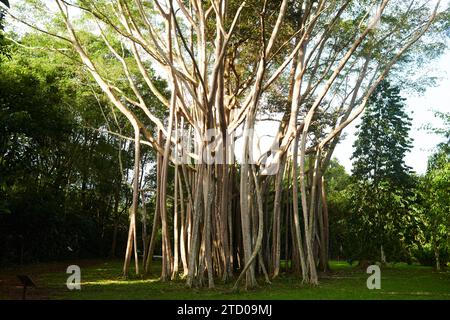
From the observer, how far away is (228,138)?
9.56 metres

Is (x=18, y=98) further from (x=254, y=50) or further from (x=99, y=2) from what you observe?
(x=254, y=50)

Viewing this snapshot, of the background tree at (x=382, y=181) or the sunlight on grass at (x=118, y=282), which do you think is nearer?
the sunlight on grass at (x=118, y=282)

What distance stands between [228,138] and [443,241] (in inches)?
261

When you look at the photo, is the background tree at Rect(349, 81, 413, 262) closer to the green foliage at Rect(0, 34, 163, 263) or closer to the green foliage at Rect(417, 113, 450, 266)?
the green foliage at Rect(417, 113, 450, 266)

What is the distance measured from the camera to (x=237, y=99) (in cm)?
1205

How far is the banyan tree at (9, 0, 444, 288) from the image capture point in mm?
8539

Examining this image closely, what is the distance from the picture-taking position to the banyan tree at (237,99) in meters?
8.54

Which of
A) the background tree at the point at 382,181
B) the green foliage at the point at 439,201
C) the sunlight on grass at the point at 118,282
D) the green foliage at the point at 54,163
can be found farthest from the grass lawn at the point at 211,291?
the background tree at the point at 382,181

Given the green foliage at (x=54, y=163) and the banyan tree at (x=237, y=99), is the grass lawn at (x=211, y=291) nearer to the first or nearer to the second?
the banyan tree at (x=237, y=99)

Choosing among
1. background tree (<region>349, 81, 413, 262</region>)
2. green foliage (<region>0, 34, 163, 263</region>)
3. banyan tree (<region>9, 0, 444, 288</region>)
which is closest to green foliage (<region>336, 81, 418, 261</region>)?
background tree (<region>349, 81, 413, 262</region>)

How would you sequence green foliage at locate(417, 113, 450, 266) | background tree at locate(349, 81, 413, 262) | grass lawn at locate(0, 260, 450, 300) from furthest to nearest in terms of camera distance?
background tree at locate(349, 81, 413, 262), green foliage at locate(417, 113, 450, 266), grass lawn at locate(0, 260, 450, 300)

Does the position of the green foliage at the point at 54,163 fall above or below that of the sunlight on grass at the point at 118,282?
above

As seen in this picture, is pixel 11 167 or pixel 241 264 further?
pixel 241 264
